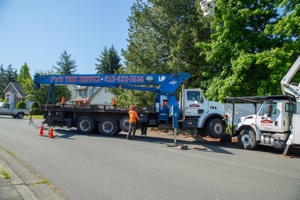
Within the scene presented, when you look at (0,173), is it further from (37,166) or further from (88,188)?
(88,188)

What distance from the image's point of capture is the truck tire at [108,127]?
47.3 ft

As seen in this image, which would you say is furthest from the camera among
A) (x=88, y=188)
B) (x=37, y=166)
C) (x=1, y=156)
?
(x=1, y=156)

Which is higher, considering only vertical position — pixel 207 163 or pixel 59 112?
pixel 59 112

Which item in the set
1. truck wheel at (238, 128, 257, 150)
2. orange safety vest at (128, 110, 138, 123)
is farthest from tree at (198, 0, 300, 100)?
orange safety vest at (128, 110, 138, 123)

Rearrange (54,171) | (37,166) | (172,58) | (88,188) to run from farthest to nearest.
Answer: (172,58) → (37,166) → (54,171) → (88,188)

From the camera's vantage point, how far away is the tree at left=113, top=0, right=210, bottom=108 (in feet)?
61.6

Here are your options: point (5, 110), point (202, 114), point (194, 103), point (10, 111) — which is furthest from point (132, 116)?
point (5, 110)

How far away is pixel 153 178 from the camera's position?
19.8ft

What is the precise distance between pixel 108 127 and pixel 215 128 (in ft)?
19.5

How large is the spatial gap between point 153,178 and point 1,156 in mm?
4965

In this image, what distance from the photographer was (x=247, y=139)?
11719 millimetres

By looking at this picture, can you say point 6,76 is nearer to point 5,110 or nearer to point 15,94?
point 15,94

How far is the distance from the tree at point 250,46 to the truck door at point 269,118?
3.32 meters

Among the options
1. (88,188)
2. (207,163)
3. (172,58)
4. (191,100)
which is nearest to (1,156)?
(88,188)
